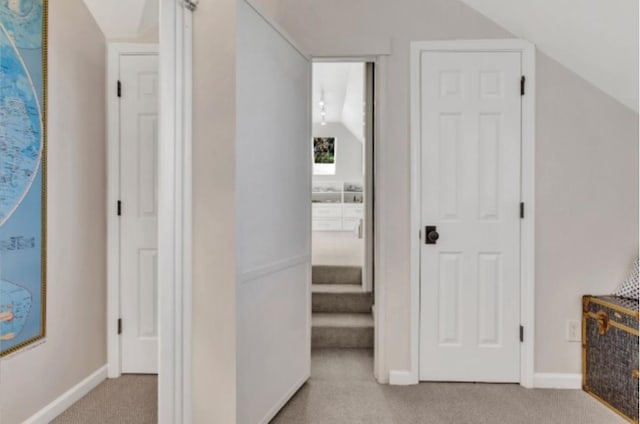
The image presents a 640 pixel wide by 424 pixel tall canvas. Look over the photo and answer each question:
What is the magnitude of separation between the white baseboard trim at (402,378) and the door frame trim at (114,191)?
156 cm

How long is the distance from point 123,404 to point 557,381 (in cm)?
245

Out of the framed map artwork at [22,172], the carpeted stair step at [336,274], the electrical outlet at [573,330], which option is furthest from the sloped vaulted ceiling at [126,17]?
the electrical outlet at [573,330]

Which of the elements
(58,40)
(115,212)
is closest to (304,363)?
(115,212)

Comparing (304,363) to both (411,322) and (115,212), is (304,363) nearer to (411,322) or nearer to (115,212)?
(411,322)

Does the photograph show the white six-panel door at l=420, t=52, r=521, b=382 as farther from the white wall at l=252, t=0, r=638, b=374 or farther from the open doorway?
the open doorway

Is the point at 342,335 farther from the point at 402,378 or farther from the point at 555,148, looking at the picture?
the point at 555,148

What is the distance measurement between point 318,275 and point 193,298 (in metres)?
2.04

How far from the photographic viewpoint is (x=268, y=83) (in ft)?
6.94

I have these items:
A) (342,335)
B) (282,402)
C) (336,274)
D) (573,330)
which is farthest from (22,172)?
(573,330)

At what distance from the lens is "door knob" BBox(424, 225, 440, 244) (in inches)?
102

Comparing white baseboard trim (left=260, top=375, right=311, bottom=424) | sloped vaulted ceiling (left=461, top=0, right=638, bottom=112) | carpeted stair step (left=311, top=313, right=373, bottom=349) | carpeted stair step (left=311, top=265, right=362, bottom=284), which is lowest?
white baseboard trim (left=260, top=375, right=311, bottom=424)

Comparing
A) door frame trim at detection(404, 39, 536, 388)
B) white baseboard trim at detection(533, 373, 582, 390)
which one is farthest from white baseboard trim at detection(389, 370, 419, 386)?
white baseboard trim at detection(533, 373, 582, 390)

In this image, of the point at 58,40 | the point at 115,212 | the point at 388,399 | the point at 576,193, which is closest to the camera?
the point at 115,212

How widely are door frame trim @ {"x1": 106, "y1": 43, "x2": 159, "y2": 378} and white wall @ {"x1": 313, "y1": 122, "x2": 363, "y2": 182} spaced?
23.8ft
